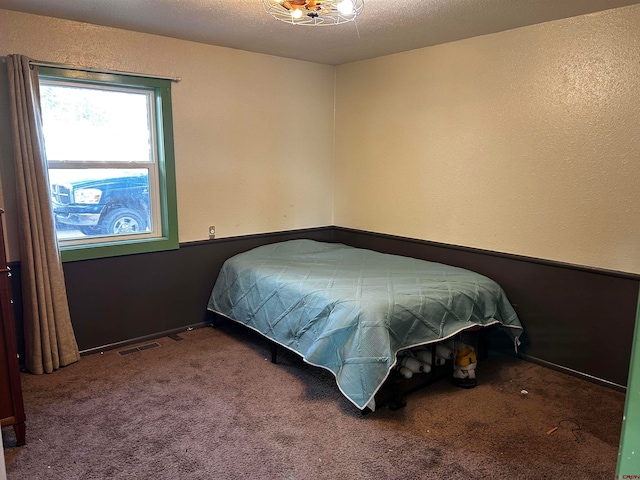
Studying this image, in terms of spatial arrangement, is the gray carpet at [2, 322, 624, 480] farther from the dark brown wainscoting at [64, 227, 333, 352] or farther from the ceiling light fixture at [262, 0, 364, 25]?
the ceiling light fixture at [262, 0, 364, 25]

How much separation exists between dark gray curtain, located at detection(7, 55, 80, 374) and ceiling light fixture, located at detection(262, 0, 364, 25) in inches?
59.6

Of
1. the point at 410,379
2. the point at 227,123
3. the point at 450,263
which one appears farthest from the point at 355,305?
the point at 227,123

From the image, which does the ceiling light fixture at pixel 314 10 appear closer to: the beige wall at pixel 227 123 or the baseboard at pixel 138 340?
the beige wall at pixel 227 123

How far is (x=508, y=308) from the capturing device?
3043 millimetres

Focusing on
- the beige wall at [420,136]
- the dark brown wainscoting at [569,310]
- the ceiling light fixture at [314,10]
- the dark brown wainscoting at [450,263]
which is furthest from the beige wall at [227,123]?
the dark brown wainscoting at [569,310]

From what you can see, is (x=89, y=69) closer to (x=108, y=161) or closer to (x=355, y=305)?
(x=108, y=161)

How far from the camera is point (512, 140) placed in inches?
123

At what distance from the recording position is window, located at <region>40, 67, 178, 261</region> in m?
3.05

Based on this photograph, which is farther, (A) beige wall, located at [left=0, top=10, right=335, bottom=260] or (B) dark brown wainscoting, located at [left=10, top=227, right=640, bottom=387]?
(A) beige wall, located at [left=0, top=10, right=335, bottom=260]

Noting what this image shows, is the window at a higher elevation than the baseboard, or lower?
higher

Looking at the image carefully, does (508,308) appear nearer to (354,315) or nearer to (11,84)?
(354,315)

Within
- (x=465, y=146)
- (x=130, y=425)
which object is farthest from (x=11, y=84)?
(x=465, y=146)

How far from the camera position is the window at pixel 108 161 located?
3053mm

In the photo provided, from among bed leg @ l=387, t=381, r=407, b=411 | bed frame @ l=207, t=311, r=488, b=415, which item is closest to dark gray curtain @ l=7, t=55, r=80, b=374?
bed frame @ l=207, t=311, r=488, b=415
